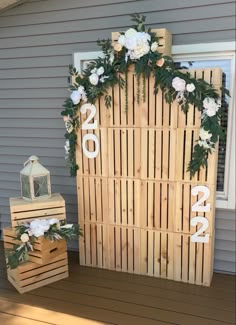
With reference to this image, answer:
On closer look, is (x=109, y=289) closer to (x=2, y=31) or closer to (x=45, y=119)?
(x=45, y=119)

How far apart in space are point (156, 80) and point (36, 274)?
1.86m

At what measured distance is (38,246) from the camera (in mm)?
2691

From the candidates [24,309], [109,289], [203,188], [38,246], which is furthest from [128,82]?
[24,309]

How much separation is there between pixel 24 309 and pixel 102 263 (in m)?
0.85

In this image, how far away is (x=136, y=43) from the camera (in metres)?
2.44

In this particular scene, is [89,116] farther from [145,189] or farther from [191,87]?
[191,87]

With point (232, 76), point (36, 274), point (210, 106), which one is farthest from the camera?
point (36, 274)

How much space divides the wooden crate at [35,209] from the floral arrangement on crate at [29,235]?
0.07 m

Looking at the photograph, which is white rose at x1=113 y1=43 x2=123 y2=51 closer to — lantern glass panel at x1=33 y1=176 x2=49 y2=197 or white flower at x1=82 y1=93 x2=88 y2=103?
white flower at x1=82 y1=93 x2=88 y2=103

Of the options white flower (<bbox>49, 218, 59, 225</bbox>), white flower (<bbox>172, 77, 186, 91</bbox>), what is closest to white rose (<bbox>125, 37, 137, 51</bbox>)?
white flower (<bbox>172, 77, 186, 91</bbox>)

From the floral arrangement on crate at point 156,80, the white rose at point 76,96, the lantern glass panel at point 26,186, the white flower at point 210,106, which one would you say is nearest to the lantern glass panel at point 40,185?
the lantern glass panel at point 26,186

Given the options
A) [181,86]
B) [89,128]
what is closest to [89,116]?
[89,128]

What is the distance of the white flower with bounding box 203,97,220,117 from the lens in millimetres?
2410

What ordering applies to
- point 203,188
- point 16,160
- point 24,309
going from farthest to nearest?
1. point 16,160
2. point 203,188
3. point 24,309
